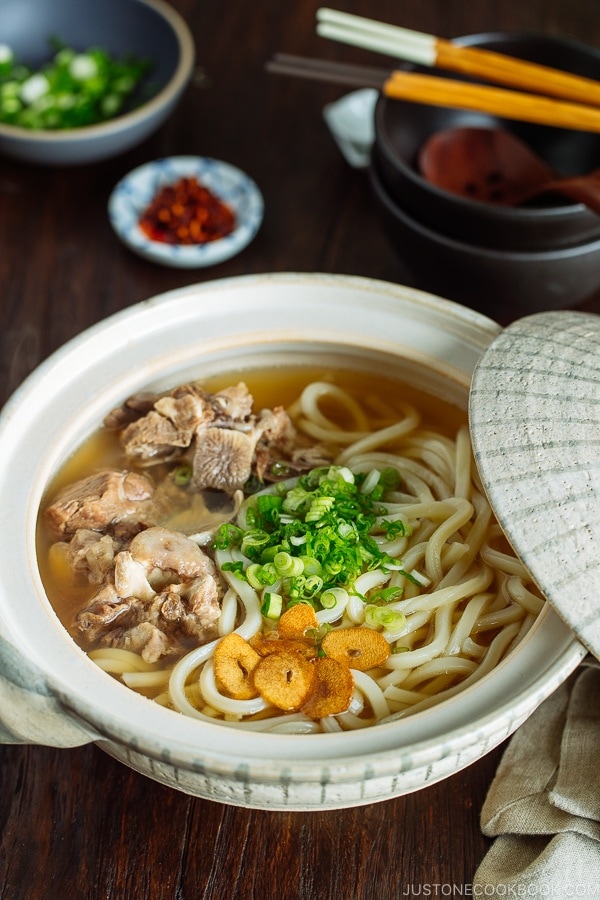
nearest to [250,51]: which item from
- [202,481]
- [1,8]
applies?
[1,8]

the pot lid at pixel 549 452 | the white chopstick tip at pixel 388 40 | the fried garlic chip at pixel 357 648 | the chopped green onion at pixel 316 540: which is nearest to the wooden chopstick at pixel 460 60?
the white chopstick tip at pixel 388 40

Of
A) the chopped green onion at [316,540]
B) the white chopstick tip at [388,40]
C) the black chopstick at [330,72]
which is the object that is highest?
the white chopstick tip at [388,40]

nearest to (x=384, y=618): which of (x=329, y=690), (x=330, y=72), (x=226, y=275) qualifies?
(x=329, y=690)

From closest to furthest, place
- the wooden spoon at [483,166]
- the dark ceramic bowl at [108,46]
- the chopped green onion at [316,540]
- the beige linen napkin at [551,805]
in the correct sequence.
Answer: the beige linen napkin at [551,805] → the chopped green onion at [316,540] → the wooden spoon at [483,166] → the dark ceramic bowl at [108,46]

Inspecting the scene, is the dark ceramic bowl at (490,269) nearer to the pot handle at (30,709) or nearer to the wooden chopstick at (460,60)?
the wooden chopstick at (460,60)

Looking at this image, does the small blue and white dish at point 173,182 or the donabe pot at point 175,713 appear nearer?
the donabe pot at point 175,713
